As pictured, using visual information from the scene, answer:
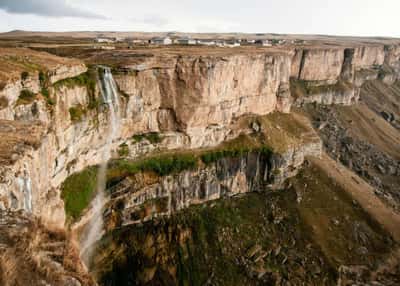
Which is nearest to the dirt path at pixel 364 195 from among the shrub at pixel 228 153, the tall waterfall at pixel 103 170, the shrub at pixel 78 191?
the shrub at pixel 228 153

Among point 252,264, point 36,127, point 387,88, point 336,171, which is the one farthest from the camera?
point 387,88

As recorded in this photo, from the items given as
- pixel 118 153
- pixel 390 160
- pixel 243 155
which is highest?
pixel 118 153

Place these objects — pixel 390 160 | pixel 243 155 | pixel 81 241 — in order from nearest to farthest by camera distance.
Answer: pixel 81 241 < pixel 243 155 < pixel 390 160

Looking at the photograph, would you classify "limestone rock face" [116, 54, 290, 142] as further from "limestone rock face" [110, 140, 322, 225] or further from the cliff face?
"limestone rock face" [110, 140, 322, 225]

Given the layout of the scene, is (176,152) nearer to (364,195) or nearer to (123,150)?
(123,150)

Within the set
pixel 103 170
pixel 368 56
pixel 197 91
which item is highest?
pixel 197 91

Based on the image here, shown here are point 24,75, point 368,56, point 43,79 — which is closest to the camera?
point 24,75

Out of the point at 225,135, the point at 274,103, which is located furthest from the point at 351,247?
the point at 274,103

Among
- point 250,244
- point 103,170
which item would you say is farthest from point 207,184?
point 103,170

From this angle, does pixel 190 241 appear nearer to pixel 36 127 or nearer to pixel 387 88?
pixel 36 127
